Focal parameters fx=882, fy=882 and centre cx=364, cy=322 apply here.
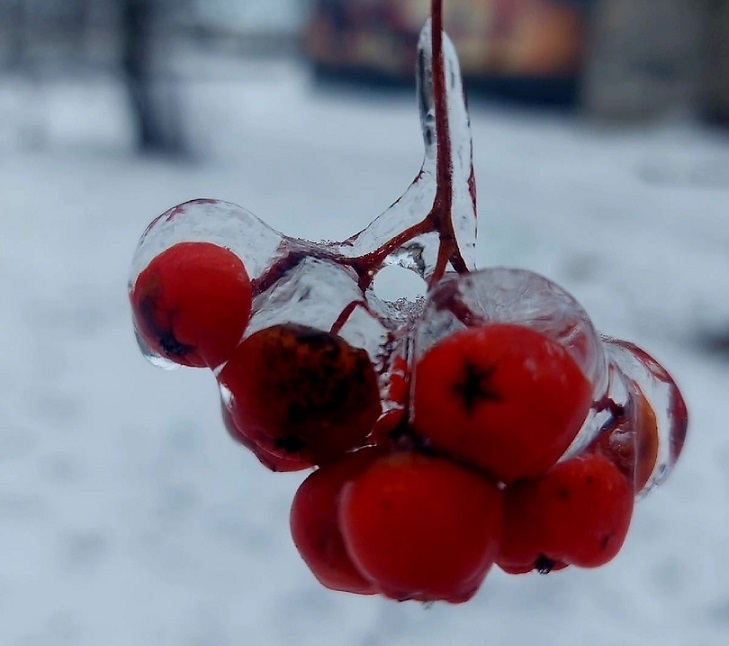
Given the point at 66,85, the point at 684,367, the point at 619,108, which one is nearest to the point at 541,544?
the point at 684,367

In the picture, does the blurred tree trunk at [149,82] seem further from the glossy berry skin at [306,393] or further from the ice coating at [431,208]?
the glossy berry skin at [306,393]

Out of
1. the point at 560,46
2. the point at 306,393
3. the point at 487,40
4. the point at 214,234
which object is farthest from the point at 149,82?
the point at 306,393

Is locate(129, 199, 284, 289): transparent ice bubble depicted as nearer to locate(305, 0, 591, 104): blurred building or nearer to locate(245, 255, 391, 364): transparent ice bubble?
locate(245, 255, 391, 364): transparent ice bubble

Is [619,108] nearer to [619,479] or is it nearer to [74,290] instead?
[74,290]

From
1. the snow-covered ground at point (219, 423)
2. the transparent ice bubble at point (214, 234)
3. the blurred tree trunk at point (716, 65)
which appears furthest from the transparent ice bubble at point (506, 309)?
the blurred tree trunk at point (716, 65)

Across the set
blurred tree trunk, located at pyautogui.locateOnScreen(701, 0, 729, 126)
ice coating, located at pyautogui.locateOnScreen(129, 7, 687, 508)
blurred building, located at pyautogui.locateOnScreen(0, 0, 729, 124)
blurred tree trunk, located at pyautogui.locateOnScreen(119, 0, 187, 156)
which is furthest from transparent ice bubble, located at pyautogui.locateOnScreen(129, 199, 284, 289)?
blurred tree trunk, located at pyautogui.locateOnScreen(701, 0, 729, 126)

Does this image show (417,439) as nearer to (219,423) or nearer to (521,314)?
(521,314)
